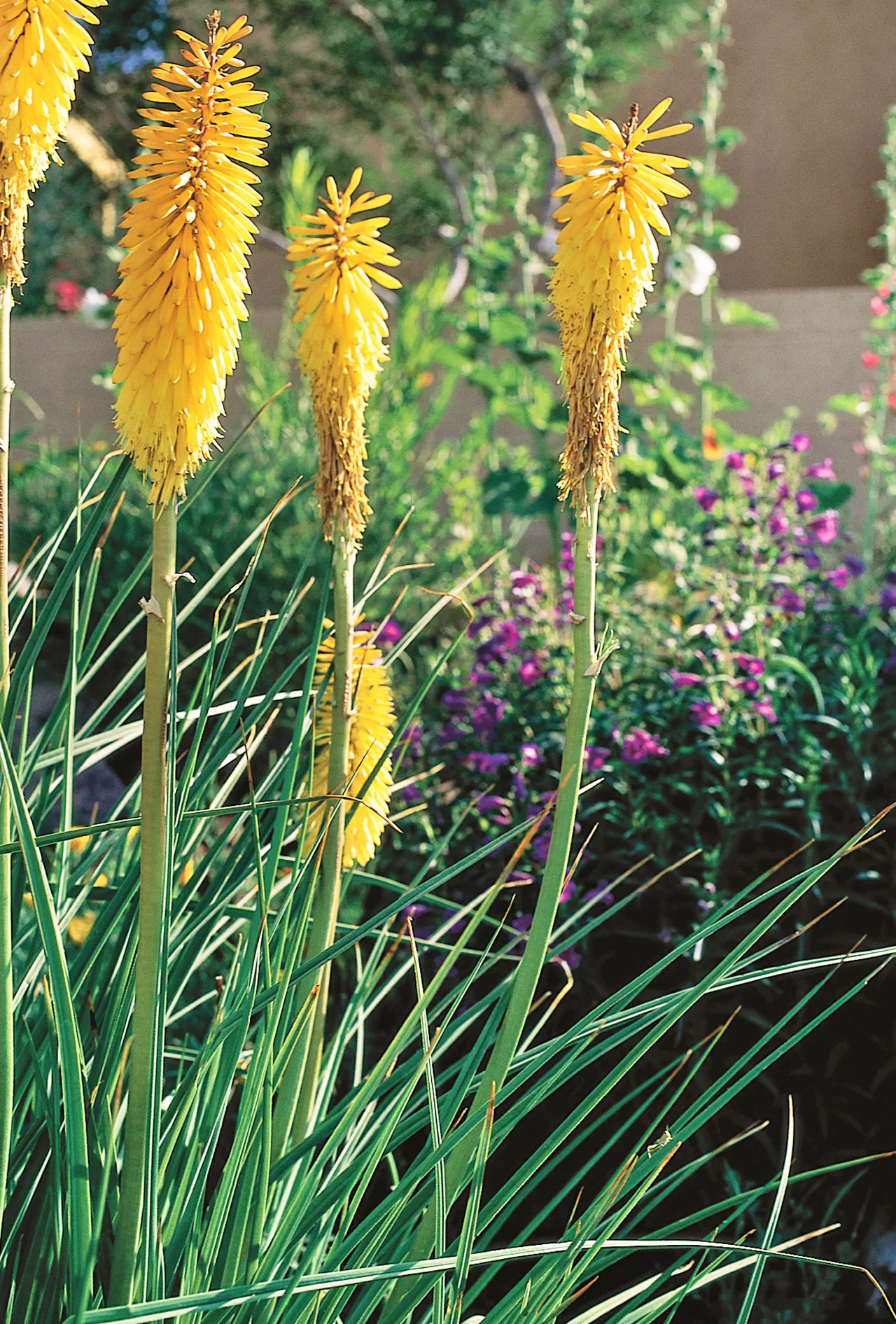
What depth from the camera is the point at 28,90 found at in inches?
31.4

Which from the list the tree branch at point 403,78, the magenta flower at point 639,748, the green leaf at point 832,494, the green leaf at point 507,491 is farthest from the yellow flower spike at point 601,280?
the tree branch at point 403,78

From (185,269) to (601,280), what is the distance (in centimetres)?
28

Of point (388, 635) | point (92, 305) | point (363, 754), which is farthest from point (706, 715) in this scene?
point (92, 305)

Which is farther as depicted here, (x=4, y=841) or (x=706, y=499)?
(x=706, y=499)

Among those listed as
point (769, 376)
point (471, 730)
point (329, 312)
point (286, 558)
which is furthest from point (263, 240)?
point (329, 312)

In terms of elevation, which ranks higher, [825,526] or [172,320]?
[825,526]

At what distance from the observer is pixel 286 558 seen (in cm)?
402

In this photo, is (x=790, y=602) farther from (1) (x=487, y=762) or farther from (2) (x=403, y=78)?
(2) (x=403, y=78)

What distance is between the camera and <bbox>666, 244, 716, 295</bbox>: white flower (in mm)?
4219

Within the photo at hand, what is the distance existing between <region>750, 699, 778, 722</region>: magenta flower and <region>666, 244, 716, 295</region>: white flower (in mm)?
2398

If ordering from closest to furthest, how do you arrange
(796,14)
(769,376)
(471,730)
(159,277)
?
(159,277) < (471,730) < (769,376) < (796,14)

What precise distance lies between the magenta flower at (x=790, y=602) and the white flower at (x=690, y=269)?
182 cm

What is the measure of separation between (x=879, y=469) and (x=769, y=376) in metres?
2.32

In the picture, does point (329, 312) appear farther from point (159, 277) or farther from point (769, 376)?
point (769, 376)
